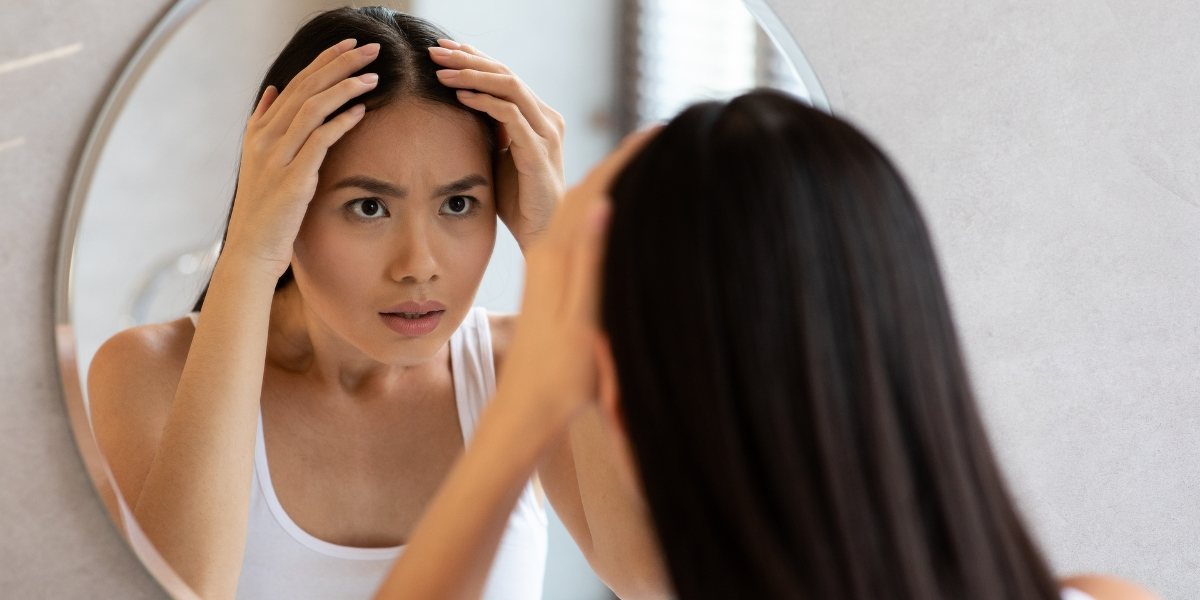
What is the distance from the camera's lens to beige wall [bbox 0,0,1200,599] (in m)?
0.84

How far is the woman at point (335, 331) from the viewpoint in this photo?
0.58 m

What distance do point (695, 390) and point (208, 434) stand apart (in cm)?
36

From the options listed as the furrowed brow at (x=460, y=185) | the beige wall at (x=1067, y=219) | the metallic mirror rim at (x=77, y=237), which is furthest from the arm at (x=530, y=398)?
the beige wall at (x=1067, y=219)

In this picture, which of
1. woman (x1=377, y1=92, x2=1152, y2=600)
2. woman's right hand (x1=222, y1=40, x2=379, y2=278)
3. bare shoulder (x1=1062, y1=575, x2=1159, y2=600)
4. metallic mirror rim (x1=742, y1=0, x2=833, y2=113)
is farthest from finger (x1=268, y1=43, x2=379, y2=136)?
bare shoulder (x1=1062, y1=575, x2=1159, y2=600)

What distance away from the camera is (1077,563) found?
0.90 meters

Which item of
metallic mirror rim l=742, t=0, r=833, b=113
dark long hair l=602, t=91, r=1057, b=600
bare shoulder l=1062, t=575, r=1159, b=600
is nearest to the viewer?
dark long hair l=602, t=91, r=1057, b=600

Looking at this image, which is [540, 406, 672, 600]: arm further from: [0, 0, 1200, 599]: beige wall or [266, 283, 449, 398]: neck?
[0, 0, 1200, 599]: beige wall

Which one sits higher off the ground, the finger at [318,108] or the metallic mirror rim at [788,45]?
the metallic mirror rim at [788,45]

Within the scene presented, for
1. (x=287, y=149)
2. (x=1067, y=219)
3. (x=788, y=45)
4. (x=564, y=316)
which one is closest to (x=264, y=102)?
(x=287, y=149)

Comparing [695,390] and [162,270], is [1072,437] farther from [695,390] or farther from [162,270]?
[162,270]

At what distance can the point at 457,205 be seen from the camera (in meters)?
0.59

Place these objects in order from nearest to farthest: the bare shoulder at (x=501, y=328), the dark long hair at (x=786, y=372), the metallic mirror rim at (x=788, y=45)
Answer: the dark long hair at (x=786, y=372) → the bare shoulder at (x=501, y=328) → the metallic mirror rim at (x=788, y=45)

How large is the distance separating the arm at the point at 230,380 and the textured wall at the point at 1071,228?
0.47 meters

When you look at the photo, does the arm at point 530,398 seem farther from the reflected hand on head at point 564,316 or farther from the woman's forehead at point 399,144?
the woman's forehead at point 399,144
